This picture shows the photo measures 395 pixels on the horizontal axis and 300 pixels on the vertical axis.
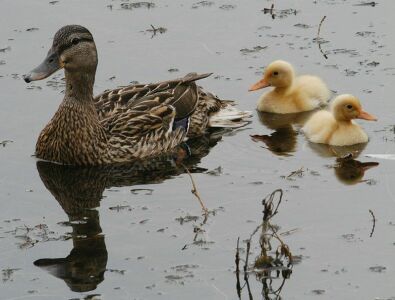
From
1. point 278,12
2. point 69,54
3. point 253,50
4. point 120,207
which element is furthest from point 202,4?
point 120,207

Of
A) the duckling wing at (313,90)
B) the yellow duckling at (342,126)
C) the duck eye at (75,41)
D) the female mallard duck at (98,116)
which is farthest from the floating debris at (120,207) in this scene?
the duckling wing at (313,90)

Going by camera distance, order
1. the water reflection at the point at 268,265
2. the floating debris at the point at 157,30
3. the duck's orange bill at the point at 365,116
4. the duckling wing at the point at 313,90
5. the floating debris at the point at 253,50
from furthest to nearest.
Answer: the floating debris at the point at 157,30 < the floating debris at the point at 253,50 < the duckling wing at the point at 313,90 < the duck's orange bill at the point at 365,116 < the water reflection at the point at 268,265

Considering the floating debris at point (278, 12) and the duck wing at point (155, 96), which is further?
the floating debris at point (278, 12)

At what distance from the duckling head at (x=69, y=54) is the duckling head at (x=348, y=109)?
2175mm

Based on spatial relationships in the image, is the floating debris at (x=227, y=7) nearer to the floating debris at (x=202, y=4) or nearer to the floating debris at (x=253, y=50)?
the floating debris at (x=202, y=4)

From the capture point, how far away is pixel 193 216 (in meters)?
9.45

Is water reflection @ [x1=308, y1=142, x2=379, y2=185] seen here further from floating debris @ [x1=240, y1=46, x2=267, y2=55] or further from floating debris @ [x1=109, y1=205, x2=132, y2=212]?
floating debris @ [x1=240, y1=46, x2=267, y2=55]

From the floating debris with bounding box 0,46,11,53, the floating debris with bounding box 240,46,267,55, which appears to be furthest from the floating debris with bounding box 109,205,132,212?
the floating debris with bounding box 0,46,11,53

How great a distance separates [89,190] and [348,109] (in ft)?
8.24

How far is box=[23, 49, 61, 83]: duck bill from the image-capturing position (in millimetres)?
10688

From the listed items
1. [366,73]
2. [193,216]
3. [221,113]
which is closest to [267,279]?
[193,216]

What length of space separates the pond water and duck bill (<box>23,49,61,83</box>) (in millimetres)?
701

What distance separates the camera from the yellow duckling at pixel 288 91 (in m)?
12.0

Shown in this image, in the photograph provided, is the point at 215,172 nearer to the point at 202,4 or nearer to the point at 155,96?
the point at 155,96
